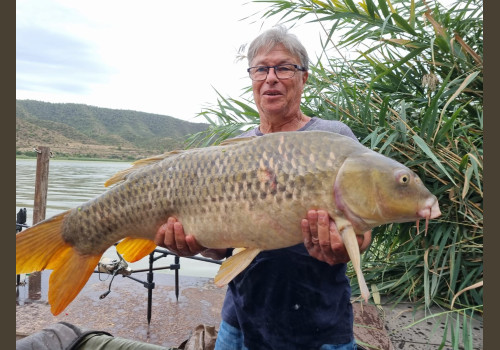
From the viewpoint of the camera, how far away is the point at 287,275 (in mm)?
1399

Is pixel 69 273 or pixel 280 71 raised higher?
pixel 280 71

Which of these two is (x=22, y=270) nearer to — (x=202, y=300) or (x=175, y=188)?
(x=175, y=188)

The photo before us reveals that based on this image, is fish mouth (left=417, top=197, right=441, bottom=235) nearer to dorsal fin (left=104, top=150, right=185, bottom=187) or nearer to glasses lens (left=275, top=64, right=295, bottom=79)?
glasses lens (left=275, top=64, right=295, bottom=79)

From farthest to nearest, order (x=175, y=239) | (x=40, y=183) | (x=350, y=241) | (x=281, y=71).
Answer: (x=40, y=183)
(x=281, y=71)
(x=175, y=239)
(x=350, y=241)

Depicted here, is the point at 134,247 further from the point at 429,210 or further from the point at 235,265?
the point at 429,210

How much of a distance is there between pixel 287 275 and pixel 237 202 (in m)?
0.34

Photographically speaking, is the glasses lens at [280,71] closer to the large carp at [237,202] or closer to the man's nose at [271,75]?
the man's nose at [271,75]

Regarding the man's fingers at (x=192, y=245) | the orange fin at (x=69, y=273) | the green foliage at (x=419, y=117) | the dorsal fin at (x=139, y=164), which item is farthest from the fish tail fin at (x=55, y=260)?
the green foliage at (x=419, y=117)

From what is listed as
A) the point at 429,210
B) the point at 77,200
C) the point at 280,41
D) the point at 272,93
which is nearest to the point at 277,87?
the point at 272,93

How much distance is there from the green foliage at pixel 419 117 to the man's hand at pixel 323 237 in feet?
4.42

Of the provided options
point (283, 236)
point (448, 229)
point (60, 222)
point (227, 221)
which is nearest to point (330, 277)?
point (283, 236)

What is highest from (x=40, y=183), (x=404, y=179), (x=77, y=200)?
(x=404, y=179)

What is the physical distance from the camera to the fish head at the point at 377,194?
1197 mm

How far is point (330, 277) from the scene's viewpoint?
1.37 meters
